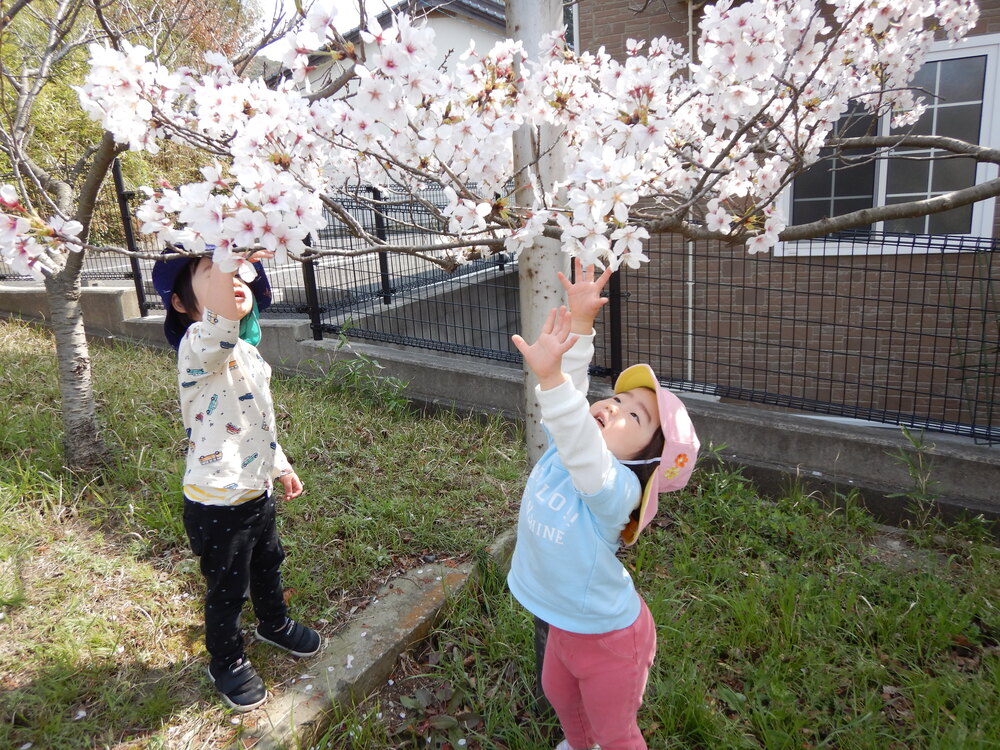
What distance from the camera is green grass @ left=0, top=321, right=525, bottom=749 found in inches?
80.3

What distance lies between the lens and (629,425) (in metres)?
1.63

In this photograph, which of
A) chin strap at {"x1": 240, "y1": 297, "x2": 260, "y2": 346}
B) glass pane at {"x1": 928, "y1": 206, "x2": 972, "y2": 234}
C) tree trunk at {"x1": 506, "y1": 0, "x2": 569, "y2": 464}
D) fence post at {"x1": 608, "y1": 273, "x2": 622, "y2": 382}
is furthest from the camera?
glass pane at {"x1": 928, "y1": 206, "x2": 972, "y2": 234}

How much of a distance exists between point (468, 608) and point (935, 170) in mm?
5372

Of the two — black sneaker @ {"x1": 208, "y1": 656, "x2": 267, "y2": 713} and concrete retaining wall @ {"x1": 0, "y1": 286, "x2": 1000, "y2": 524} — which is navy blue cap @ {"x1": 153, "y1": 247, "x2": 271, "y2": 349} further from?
concrete retaining wall @ {"x1": 0, "y1": 286, "x2": 1000, "y2": 524}

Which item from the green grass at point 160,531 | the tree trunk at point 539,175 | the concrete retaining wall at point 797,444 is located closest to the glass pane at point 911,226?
the concrete retaining wall at point 797,444

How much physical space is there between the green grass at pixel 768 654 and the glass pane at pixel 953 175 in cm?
372

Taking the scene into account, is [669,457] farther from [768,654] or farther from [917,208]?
[768,654]

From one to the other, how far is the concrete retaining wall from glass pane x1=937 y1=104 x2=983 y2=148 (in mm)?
3269

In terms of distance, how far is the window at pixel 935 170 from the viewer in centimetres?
→ 517

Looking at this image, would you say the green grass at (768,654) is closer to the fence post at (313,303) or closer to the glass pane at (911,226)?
the fence post at (313,303)

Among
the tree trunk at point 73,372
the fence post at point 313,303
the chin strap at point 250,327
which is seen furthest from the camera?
the fence post at point 313,303

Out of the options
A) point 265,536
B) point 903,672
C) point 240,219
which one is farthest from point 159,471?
point 903,672

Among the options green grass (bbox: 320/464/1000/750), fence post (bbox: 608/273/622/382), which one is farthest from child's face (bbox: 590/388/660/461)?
fence post (bbox: 608/273/622/382)

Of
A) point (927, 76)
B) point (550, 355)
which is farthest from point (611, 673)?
point (927, 76)
